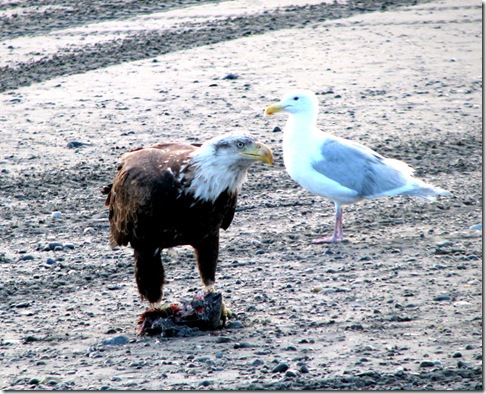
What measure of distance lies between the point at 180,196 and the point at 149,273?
60cm

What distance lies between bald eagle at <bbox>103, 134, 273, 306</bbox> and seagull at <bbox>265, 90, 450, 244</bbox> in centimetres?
194

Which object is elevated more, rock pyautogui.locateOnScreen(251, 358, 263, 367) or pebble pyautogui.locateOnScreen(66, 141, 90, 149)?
rock pyautogui.locateOnScreen(251, 358, 263, 367)

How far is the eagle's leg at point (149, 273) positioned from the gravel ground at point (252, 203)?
0.27 meters

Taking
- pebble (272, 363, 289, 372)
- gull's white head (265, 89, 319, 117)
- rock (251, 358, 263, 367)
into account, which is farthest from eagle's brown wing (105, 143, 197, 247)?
gull's white head (265, 89, 319, 117)

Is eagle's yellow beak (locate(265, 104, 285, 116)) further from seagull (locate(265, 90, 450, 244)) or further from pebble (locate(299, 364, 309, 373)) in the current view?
pebble (locate(299, 364, 309, 373))

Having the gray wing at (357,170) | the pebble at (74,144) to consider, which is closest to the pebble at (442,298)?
the gray wing at (357,170)

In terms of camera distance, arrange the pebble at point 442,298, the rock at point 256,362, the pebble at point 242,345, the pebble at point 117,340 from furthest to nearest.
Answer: the pebble at point 442,298
the pebble at point 117,340
the pebble at point 242,345
the rock at point 256,362

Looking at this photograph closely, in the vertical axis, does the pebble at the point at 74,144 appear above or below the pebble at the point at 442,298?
above

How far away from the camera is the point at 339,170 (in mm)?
7895

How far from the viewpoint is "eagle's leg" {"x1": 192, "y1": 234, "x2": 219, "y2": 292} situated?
20.0 ft

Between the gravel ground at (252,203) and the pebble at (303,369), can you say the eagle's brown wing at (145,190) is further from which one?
the pebble at (303,369)

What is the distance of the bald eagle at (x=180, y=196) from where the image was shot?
18.9ft

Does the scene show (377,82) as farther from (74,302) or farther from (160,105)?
(74,302)

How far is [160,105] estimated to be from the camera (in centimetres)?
1102
